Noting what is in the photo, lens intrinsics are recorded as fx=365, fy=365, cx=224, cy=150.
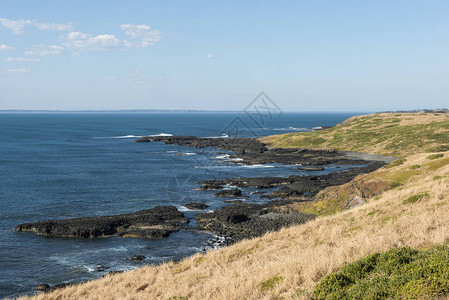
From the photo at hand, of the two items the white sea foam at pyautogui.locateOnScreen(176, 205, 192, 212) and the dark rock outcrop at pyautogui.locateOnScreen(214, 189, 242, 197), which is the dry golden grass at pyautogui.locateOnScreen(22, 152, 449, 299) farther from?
the dark rock outcrop at pyautogui.locateOnScreen(214, 189, 242, 197)

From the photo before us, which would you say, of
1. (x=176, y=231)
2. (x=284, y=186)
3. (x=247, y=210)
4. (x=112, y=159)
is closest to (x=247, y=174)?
(x=284, y=186)

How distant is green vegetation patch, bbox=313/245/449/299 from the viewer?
9164 millimetres

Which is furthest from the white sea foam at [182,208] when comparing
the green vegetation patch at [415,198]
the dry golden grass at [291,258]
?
the green vegetation patch at [415,198]

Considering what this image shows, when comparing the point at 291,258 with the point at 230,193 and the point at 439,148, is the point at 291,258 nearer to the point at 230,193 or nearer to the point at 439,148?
the point at 230,193

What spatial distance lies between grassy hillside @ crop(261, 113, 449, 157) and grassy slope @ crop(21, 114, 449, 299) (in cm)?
7319

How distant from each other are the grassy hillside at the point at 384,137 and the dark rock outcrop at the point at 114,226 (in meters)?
69.4

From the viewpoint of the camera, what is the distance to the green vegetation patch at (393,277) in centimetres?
916

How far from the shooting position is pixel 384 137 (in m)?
108

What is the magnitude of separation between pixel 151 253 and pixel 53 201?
2517cm

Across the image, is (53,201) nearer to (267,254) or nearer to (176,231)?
(176,231)

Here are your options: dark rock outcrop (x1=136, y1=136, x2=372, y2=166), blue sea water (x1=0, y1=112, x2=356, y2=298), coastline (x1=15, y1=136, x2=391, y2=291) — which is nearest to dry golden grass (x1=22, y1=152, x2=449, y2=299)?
coastline (x1=15, y1=136, x2=391, y2=291)

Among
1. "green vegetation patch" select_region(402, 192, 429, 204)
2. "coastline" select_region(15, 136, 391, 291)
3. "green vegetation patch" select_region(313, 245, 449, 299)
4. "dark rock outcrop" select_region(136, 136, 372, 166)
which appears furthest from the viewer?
"dark rock outcrop" select_region(136, 136, 372, 166)

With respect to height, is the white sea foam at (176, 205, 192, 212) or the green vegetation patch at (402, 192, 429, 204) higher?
the green vegetation patch at (402, 192, 429, 204)

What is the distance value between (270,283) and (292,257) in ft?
10.3
